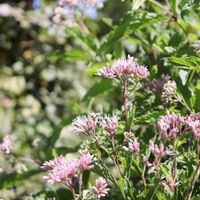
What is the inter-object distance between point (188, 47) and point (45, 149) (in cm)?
65

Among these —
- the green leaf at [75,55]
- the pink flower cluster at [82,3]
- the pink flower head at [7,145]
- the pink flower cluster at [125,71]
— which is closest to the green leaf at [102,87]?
the green leaf at [75,55]

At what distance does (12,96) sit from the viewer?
4.87m

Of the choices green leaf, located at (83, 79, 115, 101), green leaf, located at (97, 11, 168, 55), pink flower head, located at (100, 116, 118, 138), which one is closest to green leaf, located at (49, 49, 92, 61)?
green leaf, located at (83, 79, 115, 101)

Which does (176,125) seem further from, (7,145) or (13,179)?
(13,179)

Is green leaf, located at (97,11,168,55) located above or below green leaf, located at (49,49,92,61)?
above

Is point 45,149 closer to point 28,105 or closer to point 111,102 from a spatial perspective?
point 111,102

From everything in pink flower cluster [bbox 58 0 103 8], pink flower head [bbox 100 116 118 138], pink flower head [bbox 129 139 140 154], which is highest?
pink flower cluster [bbox 58 0 103 8]

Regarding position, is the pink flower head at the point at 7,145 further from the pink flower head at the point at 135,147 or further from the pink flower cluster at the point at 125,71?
the pink flower head at the point at 135,147

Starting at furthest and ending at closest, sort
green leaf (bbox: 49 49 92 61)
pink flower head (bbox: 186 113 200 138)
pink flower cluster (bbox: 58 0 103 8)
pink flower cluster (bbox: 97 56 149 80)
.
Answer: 1. green leaf (bbox: 49 49 92 61)
2. pink flower cluster (bbox: 58 0 103 8)
3. pink flower cluster (bbox: 97 56 149 80)
4. pink flower head (bbox: 186 113 200 138)

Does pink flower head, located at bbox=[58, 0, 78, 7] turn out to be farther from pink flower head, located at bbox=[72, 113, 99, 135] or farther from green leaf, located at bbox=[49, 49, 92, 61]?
pink flower head, located at bbox=[72, 113, 99, 135]

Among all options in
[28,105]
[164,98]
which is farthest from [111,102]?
[28,105]

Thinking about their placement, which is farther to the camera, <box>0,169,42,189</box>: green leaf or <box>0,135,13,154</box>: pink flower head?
<box>0,169,42,189</box>: green leaf

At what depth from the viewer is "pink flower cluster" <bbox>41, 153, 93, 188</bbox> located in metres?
1.05

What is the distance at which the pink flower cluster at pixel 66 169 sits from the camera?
105cm
